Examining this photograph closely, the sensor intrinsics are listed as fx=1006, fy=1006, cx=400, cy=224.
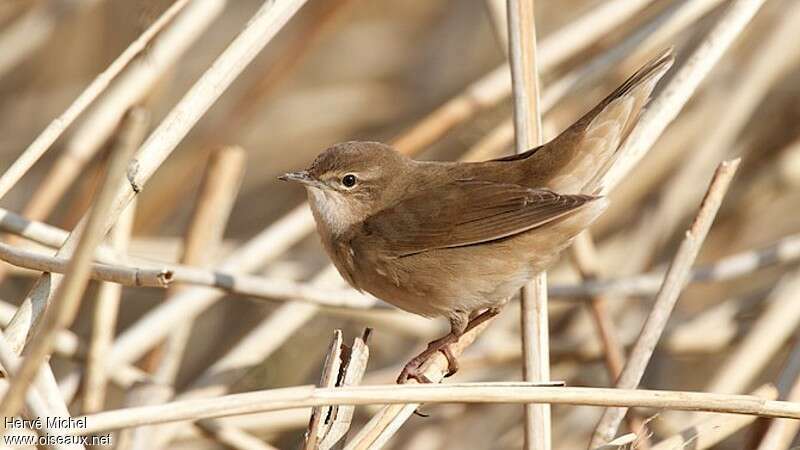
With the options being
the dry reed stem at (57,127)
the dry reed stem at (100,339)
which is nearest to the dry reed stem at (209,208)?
the dry reed stem at (100,339)

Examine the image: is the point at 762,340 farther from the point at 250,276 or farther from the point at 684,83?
the point at 250,276

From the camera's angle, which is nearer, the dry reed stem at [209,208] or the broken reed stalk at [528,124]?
the broken reed stalk at [528,124]

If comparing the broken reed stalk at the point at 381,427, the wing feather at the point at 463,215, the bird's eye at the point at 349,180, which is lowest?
the broken reed stalk at the point at 381,427

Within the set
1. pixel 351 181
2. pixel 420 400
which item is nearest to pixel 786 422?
pixel 420 400

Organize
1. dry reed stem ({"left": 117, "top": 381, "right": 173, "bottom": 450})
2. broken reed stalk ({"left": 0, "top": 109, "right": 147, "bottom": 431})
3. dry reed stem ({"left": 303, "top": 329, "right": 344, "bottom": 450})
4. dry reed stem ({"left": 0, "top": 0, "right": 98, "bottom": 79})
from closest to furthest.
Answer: broken reed stalk ({"left": 0, "top": 109, "right": 147, "bottom": 431}), dry reed stem ({"left": 303, "top": 329, "right": 344, "bottom": 450}), dry reed stem ({"left": 117, "top": 381, "right": 173, "bottom": 450}), dry reed stem ({"left": 0, "top": 0, "right": 98, "bottom": 79})

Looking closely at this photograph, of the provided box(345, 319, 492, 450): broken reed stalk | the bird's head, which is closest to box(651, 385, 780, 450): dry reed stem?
box(345, 319, 492, 450): broken reed stalk

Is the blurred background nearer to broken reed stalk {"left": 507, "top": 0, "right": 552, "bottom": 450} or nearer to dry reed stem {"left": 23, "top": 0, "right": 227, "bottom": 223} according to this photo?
dry reed stem {"left": 23, "top": 0, "right": 227, "bottom": 223}

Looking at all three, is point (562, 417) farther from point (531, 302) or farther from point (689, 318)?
point (531, 302)

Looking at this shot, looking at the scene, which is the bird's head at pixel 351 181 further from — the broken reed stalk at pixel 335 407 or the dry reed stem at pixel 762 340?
the dry reed stem at pixel 762 340
